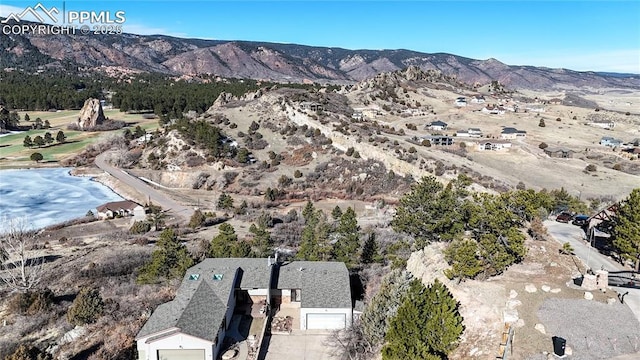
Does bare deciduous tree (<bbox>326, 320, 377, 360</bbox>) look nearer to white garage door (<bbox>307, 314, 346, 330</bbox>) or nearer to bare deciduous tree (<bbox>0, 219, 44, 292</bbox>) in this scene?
white garage door (<bbox>307, 314, 346, 330</bbox>)

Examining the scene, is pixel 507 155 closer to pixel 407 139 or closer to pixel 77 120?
pixel 407 139

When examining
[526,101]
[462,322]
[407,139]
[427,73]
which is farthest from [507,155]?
[427,73]

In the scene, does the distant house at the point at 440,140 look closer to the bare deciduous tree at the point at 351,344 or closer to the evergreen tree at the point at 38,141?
the bare deciduous tree at the point at 351,344

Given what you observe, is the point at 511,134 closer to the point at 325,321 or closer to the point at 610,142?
the point at 610,142

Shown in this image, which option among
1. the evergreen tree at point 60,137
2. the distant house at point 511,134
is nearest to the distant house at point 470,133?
the distant house at point 511,134

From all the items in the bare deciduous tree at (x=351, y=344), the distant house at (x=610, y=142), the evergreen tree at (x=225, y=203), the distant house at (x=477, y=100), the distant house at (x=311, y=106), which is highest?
the distant house at (x=477, y=100)

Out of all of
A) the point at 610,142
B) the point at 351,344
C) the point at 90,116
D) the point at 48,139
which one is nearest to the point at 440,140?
the point at 610,142
